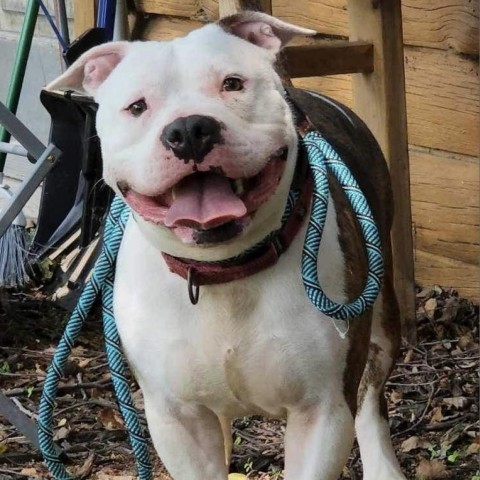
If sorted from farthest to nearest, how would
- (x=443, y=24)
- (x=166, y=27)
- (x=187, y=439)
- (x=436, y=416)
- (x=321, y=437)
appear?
(x=166, y=27) < (x=443, y=24) < (x=436, y=416) < (x=187, y=439) < (x=321, y=437)

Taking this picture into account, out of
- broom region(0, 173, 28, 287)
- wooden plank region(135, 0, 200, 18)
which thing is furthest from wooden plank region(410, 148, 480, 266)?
broom region(0, 173, 28, 287)

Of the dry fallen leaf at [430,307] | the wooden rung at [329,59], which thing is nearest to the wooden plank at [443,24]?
the wooden rung at [329,59]

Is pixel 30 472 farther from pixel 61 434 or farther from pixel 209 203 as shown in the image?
pixel 209 203

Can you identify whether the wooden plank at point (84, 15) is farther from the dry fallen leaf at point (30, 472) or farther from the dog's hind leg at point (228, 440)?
the dog's hind leg at point (228, 440)

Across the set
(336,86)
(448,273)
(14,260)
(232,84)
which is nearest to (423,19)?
(336,86)

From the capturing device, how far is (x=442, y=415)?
4.18 m

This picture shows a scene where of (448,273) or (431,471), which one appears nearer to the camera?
(431,471)

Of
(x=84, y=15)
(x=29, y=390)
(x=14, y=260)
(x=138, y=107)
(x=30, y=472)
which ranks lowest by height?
(x=14, y=260)

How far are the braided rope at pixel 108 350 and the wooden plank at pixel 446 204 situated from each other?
212 cm

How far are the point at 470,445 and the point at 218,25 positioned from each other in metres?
1.81

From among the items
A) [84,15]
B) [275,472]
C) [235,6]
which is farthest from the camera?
[84,15]

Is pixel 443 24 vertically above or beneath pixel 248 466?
above

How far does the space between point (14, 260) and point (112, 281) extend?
242cm

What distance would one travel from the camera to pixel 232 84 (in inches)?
102
